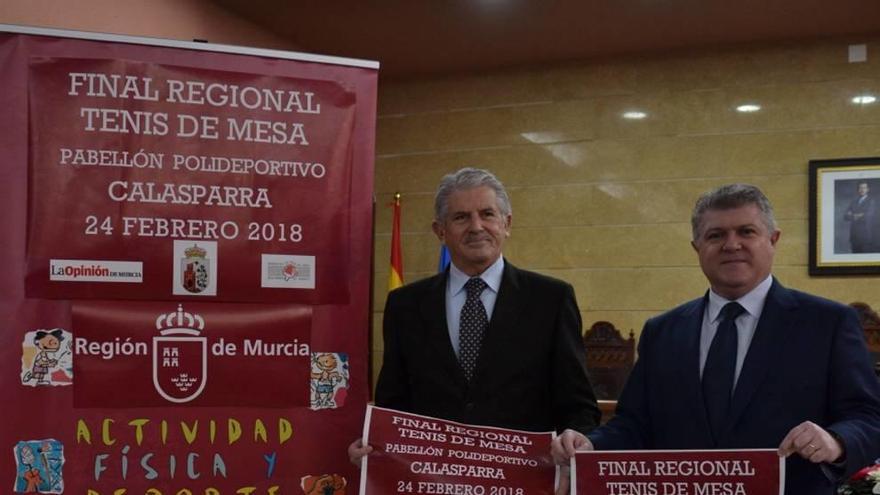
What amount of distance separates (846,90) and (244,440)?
5220 millimetres

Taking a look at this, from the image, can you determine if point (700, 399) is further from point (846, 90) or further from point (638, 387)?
point (846, 90)

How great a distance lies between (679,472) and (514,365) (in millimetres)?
506

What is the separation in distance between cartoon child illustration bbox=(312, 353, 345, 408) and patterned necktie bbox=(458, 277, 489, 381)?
34 cm

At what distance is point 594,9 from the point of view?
222 inches

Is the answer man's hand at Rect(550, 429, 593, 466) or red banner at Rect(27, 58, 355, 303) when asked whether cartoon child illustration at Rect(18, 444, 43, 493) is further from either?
man's hand at Rect(550, 429, 593, 466)

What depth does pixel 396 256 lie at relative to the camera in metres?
6.90

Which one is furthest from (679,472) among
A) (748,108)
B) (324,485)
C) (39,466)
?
(748,108)

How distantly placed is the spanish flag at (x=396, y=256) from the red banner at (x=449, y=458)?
461 centimetres

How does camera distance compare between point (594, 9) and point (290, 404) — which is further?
point (594, 9)

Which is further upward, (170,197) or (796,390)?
(170,197)

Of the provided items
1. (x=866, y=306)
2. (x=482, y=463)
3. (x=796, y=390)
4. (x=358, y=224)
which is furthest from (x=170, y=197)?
(x=866, y=306)

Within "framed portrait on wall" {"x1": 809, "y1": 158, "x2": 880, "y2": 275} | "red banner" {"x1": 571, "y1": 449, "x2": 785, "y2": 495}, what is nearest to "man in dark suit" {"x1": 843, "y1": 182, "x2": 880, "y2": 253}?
"framed portrait on wall" {"x1": 809, "y1": 158, "x2": 880, "y2": 275}

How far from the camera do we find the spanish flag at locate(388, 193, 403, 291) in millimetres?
6859

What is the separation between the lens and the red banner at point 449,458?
2105mm
